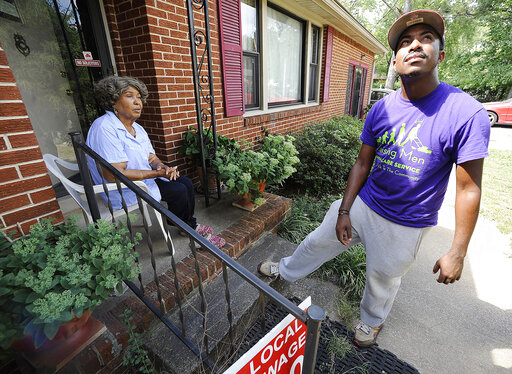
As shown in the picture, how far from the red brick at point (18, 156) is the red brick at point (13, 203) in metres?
0.17

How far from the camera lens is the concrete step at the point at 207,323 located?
1367mm

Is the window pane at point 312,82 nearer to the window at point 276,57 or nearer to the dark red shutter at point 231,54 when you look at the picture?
the window at point 276,57

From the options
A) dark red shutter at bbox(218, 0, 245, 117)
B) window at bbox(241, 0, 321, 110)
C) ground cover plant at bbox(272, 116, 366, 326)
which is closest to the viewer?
ground cover plant at bbox(272, 116, 366, 326)

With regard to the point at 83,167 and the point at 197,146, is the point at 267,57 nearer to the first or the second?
the point at 197,146

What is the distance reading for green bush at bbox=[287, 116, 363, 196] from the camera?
392 cm

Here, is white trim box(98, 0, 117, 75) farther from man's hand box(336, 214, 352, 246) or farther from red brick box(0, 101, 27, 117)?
man's hand box(336, 214, 352, 246)

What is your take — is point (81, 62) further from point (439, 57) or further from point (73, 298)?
point (439, 57)

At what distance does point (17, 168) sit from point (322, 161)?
3.56m

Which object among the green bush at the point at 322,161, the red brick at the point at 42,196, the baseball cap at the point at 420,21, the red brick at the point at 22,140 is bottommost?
the green bush at the point at 322,161

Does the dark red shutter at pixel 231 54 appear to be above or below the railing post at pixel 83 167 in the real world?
above

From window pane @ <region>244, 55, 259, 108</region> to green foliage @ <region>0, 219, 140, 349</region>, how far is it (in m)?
3.34

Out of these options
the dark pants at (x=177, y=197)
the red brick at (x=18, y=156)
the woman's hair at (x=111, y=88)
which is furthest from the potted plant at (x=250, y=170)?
the red brick at (x=18, y=156)

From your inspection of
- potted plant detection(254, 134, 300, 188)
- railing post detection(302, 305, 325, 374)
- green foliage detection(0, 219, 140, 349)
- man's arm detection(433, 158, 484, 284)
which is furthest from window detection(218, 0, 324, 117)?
railing post detection(302, 305, 325, 374)

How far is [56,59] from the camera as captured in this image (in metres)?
2.46
